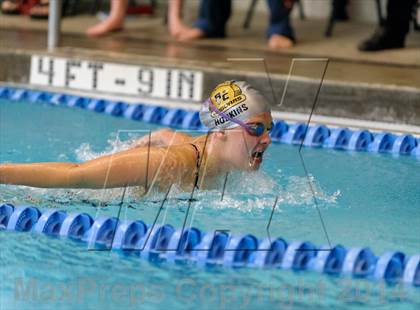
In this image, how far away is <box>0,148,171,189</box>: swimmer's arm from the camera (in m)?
3.45

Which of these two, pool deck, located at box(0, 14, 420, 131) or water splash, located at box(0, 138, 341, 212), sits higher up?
water splash, located at box(0, 138, 341, 212)

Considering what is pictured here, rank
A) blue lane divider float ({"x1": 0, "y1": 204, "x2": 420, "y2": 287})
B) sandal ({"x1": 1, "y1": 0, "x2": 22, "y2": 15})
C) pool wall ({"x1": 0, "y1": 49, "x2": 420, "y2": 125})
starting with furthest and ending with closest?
sandal ({"x1": 1, "y1": 0, "x2": 22, "y2": 15}) → pool wall ({"x1": 0, "y1": 49, "x2": 420, "y2": 125}) → blue lane divider float ({"x1": 0, "y1": 204, "x2": 420, "y2": 287})

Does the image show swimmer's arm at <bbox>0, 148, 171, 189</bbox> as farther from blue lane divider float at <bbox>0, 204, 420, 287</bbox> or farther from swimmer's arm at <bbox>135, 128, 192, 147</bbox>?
swimmer's arm at <bbox>135, 128, 192, 147</bbox>

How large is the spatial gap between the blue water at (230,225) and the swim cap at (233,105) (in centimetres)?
25

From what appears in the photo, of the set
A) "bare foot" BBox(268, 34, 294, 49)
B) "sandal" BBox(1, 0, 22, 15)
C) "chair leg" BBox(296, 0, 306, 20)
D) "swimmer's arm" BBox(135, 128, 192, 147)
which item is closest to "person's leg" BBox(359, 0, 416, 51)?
"bare foot" BBox(268, 34, 294, 49)

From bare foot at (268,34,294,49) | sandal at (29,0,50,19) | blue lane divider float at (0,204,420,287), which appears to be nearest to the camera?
blue lane divider float at (0,204,420,287)

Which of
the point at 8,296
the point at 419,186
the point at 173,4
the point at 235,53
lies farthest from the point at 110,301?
the point at 173,4

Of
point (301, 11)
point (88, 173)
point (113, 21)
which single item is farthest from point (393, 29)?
point (88, 173)

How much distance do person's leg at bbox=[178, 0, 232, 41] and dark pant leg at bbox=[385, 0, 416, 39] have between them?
1.04 meters

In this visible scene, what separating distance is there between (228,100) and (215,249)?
0.54m

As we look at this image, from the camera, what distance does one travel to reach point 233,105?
3586 millimetres

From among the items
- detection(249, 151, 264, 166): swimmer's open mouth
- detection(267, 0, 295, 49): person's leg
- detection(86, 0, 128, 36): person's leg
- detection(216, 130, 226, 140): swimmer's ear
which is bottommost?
detection(86, 0, 128, 36): person's leg

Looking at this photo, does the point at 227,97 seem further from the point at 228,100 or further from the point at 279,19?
the point at 279,19

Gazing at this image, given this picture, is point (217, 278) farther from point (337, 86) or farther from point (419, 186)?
point (337, 86)
